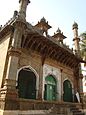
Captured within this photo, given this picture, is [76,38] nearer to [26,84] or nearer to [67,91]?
[67,91]

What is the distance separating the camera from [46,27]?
53.3ft

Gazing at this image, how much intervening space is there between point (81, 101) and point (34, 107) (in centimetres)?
738

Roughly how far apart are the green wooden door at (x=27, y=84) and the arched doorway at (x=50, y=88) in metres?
1.66

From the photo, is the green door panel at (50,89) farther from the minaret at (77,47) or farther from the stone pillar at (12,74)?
the stone pillar at (12,74)

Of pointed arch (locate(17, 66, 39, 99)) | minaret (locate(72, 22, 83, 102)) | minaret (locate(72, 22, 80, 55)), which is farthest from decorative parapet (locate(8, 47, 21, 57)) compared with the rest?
minaret (locate(72, 22, 80, 55))

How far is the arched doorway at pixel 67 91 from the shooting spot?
1543 cm

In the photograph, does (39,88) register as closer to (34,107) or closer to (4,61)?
(34,107)

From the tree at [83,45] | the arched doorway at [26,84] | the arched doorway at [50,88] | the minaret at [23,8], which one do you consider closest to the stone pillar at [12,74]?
the minaret at [23,8]

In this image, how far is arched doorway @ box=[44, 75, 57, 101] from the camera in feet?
44.4

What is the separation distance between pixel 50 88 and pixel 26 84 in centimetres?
305

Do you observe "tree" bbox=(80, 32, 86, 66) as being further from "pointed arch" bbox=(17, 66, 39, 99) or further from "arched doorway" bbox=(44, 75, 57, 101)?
"pointed arch" bbox=(17, 66, 39, 99)

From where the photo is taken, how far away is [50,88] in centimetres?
1402

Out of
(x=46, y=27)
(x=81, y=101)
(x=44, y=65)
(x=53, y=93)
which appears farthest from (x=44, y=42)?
(x=81, y=101)

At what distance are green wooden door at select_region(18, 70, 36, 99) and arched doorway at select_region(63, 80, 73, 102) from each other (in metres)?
4.51
